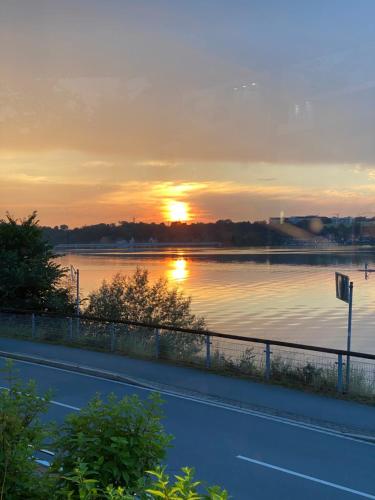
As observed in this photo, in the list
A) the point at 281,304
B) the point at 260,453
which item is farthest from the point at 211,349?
the point at 281,304

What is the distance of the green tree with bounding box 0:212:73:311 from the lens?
87.3ft

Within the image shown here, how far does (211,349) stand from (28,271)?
14.0 metres

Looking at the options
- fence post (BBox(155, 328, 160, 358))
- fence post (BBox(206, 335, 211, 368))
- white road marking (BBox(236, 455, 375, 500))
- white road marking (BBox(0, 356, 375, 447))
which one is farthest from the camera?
fence post (BBox(155, 328, 160, 358))

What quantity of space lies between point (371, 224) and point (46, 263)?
24209 millimetres

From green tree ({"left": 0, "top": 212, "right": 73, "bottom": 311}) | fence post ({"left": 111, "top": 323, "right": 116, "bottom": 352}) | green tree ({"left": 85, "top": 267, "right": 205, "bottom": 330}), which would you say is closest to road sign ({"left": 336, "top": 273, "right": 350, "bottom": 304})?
fence post ({"left": 111, "top": 323, "right": 116, "bottom": 352})

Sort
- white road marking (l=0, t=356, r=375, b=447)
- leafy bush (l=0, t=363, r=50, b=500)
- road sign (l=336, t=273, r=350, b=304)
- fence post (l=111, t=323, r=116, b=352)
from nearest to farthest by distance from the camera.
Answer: leafy bush (l=0, t=363, r=50, b=500)
white road marking (l=0, t=356, r=375, b=447)
road sign (l=336, t=273, r=350, b=304)
fence post (l=111, t=323, r=116, b=352)

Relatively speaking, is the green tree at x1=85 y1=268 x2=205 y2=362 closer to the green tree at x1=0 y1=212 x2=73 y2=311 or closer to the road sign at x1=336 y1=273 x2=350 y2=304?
the green tree at x1=0 y1=212 x2=73 y2=311

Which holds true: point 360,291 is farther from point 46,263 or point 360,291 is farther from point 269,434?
point 269,434

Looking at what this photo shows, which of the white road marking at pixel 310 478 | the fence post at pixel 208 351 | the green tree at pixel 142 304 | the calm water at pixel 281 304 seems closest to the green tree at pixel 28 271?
the green tree at pixel 142 304

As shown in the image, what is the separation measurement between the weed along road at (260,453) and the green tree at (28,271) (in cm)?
1531

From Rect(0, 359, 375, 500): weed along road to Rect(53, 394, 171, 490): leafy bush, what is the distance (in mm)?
3509

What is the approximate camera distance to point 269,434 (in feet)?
32.1

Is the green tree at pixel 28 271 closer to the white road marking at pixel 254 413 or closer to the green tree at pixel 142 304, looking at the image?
the green tree at pixel 142 304

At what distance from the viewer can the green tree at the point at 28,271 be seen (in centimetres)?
2661
